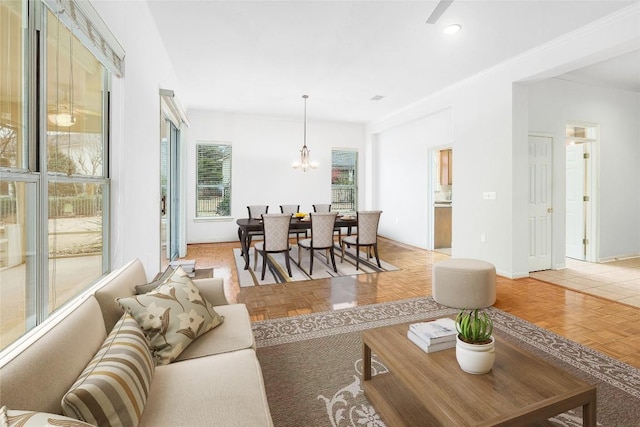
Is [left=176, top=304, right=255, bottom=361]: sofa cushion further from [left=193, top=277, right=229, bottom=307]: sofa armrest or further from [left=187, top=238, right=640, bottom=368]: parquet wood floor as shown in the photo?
[left=187, top=238, right=640, bottom=368]: parquet wood floor

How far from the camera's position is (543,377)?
4.20 feet

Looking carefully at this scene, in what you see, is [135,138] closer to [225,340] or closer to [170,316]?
[170,316]

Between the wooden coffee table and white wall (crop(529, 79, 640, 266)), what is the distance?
408 cm

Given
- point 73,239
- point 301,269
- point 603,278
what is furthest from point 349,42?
point 603,278

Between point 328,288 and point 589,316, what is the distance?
2.50 meters

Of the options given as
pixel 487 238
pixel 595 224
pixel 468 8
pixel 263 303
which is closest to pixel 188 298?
pixel 263 303

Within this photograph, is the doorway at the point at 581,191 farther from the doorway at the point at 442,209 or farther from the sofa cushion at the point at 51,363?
the sofa cushion at the point at 51,363

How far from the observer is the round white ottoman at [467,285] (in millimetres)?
2893

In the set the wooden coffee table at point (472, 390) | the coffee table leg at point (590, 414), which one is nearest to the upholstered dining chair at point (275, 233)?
the wooden coffee table at point (472, 390)

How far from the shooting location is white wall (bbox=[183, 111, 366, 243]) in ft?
22.1

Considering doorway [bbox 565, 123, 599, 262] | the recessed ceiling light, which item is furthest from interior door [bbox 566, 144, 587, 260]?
the recessed ceiling light

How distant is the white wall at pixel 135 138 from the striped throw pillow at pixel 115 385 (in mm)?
1182

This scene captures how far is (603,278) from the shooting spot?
398 centimetres

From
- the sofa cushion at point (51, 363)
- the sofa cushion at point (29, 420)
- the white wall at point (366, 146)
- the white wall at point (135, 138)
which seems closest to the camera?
the sofa cushion at point (29, 420)
